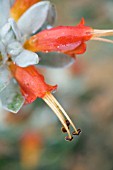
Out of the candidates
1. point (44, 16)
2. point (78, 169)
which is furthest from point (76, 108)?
point (44, 16)

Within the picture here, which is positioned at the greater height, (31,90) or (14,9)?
(14,9)

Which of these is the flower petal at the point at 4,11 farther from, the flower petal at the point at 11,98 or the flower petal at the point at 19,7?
the flower petal at the point at 11,98

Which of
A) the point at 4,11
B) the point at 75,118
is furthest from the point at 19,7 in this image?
the point at 75,118

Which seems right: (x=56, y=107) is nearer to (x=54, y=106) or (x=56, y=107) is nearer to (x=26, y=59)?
(x=54, y=106)

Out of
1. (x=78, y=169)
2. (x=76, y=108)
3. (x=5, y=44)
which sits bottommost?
Answer: (x=78, y=169)

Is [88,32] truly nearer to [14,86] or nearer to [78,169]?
[14,86]

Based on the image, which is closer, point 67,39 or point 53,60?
point 67,39
